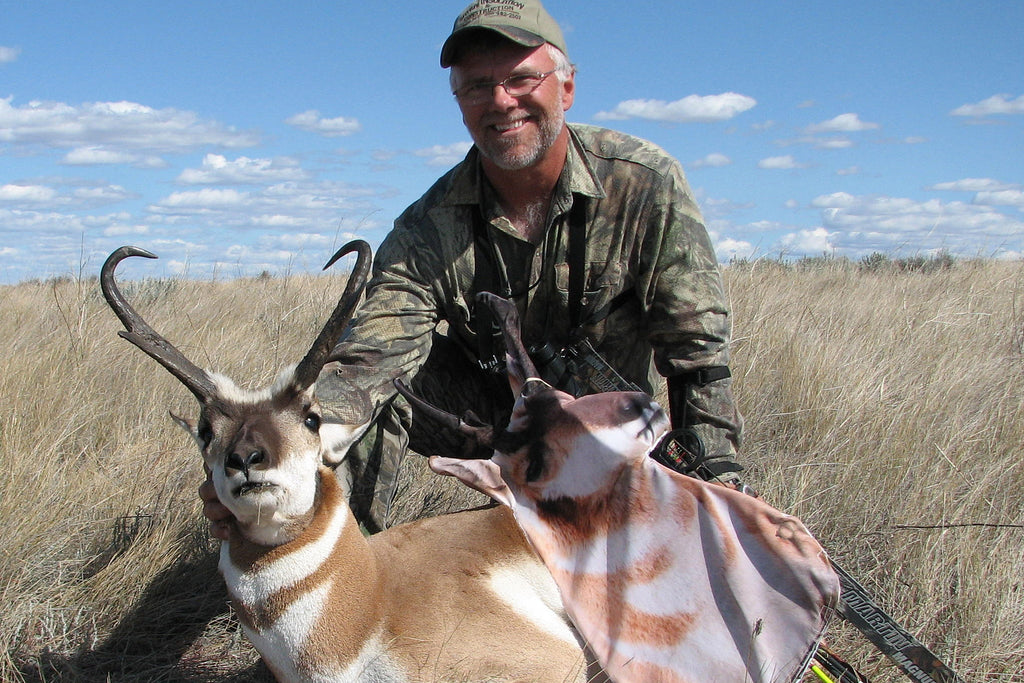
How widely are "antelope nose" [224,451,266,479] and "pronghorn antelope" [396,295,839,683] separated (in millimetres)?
631

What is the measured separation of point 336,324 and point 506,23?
185 centimetres

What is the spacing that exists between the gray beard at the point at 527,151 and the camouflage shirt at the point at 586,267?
0.18 meters

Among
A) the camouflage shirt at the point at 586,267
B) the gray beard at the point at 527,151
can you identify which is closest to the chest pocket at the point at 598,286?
the camouflage shirt at the point at 586,267

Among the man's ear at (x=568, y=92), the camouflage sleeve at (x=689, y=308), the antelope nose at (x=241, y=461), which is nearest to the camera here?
the antelope nose at (x=241, y=461)

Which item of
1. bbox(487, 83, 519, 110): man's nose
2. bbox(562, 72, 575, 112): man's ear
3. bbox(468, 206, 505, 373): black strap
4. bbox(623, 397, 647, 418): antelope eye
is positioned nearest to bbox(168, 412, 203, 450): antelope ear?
bbox(623, 397, 647, 418): antelope eye

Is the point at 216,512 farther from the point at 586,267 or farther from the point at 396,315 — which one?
the point at 586,267

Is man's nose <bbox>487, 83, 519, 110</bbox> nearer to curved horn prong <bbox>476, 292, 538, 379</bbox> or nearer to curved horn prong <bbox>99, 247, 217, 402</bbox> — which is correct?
curved horn prong <bbox>476, 292, 538, 379</bbox>

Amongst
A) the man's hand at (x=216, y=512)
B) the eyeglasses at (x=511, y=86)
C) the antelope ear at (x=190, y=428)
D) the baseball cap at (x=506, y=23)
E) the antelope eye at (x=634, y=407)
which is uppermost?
the baseball cap at (x=506, y=23)

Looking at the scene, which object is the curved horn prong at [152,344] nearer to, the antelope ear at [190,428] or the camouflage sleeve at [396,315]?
the antelope ear at [190,428]

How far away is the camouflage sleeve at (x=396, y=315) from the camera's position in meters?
4.09

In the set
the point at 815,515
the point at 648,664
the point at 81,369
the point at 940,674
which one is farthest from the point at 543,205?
the point at 81,369

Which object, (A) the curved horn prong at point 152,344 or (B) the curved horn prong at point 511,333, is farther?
(B) the curved horn prong at point 511,333

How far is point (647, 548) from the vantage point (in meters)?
3.09

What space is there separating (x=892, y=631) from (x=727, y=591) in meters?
0.58
